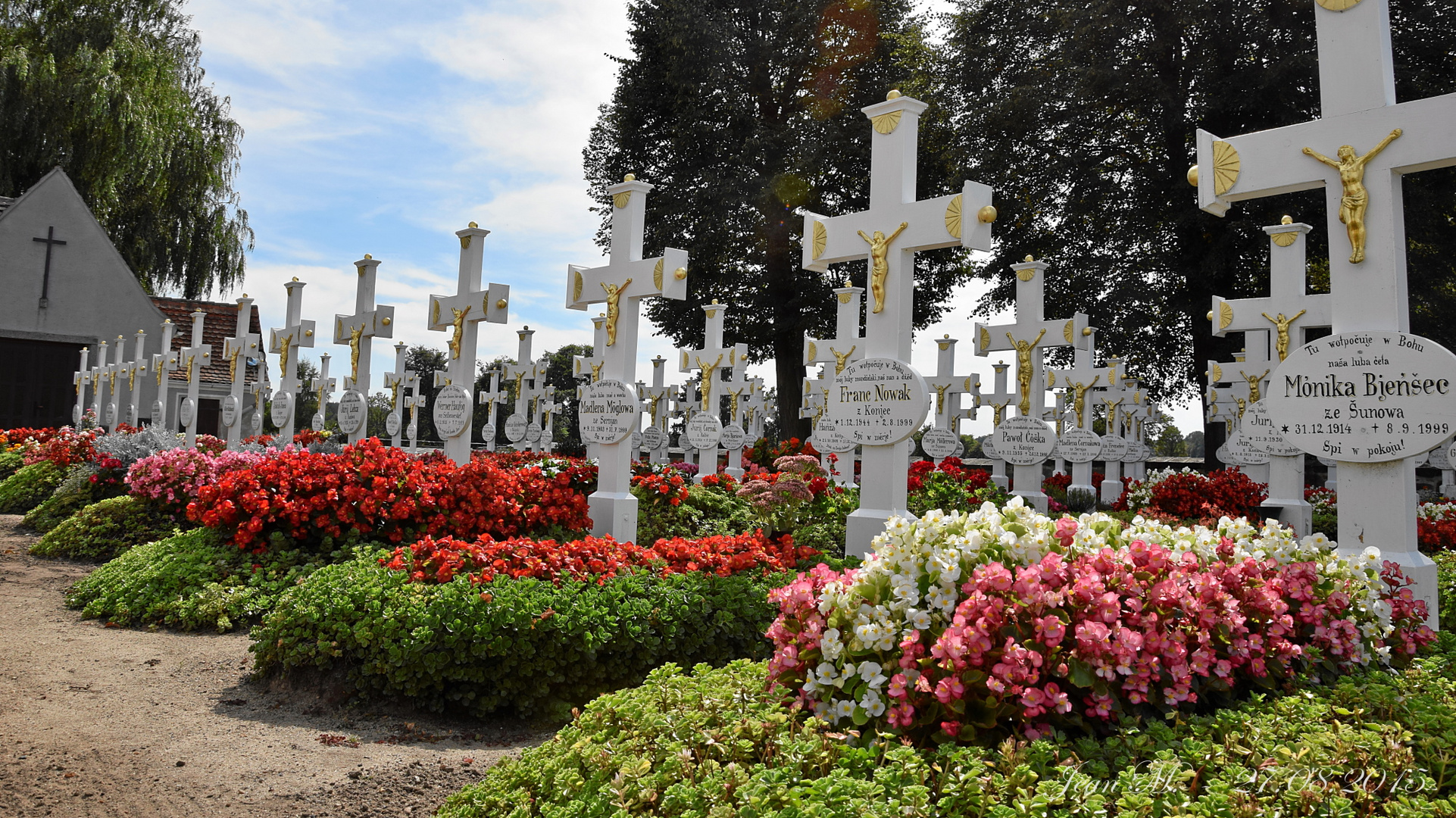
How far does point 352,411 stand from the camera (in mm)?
11953

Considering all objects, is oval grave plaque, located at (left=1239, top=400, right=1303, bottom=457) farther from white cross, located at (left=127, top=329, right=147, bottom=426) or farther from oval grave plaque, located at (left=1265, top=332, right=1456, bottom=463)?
white cross, located at (left=127, top=329, right=147, bottom=426)

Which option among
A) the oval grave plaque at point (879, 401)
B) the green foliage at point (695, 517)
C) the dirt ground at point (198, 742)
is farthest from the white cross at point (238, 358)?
the oval grave plaque at point (879, 401)

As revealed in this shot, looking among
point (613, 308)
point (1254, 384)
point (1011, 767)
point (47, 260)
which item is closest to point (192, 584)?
point (613, 308)

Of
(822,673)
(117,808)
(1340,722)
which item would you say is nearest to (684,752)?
(822,673)

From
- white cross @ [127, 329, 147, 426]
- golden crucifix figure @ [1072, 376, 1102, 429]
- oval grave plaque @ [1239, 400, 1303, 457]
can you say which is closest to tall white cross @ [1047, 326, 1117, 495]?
golden crucifix figure @ [1072, 376, 1102, 429]

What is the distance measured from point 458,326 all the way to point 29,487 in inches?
320

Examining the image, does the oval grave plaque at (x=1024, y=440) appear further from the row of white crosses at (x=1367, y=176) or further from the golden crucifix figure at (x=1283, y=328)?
the row of white crosses at (x=1367, y=176)

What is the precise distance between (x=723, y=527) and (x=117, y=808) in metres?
5.75

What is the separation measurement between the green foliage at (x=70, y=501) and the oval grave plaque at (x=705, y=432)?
7854 mm

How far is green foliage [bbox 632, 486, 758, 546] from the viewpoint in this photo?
843 centimetres

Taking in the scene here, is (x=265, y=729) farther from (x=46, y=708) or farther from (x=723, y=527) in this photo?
(x=723, y=527)

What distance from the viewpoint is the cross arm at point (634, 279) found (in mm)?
7859

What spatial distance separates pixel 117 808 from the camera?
125 inches

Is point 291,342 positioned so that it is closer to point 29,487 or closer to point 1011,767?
point 29,487
